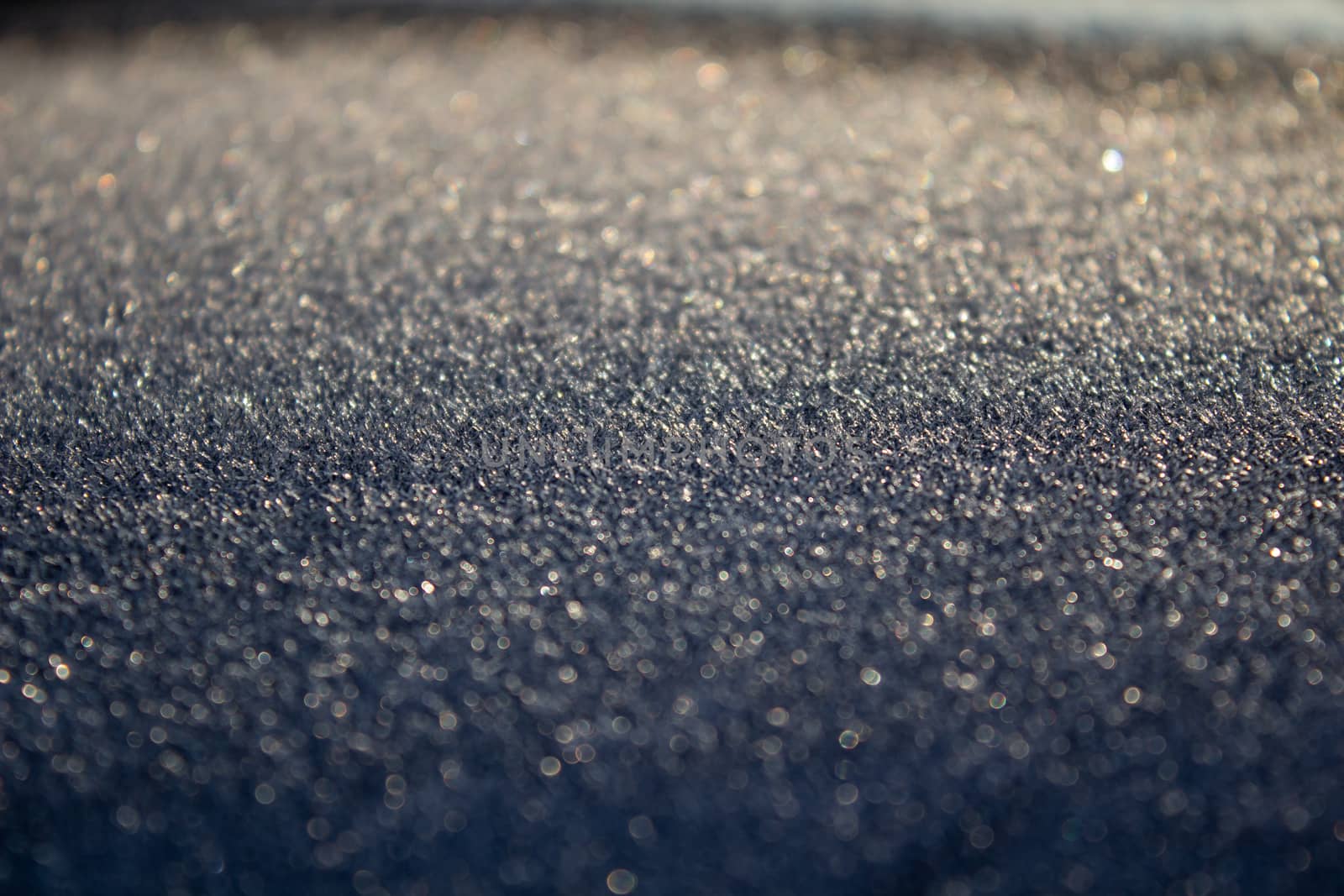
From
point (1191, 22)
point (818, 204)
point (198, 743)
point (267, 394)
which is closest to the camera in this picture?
point (198, 743)

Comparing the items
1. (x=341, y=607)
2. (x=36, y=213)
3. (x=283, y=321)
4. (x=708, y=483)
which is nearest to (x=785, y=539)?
(x=708, y=483)

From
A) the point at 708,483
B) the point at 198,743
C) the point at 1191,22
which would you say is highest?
the point at 1191,22

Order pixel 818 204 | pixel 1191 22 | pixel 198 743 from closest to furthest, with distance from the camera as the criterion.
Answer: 1. pixel 198 743
2. pixel 818 204
3. pixel 1191 22

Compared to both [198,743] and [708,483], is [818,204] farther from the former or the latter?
[198,743]

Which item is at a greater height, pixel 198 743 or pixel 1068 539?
pixel 1068 539

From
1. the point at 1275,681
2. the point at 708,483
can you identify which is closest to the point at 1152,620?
the point at 1275,681

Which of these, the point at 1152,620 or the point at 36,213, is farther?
the point at 36,213
